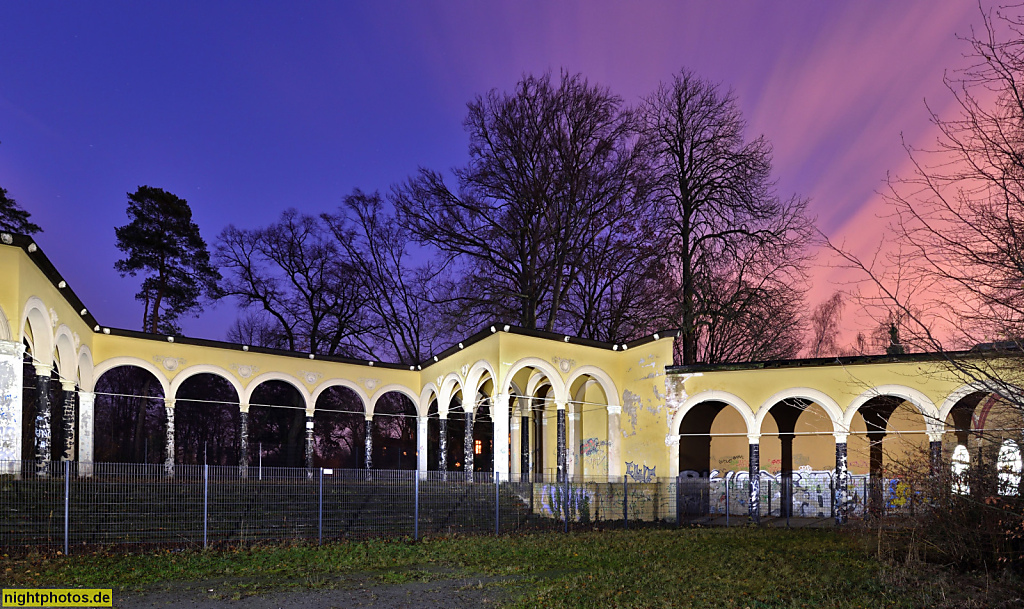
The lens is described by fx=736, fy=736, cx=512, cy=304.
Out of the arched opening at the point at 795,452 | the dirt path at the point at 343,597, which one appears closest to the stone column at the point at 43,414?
the dirt path at the point at 343,597

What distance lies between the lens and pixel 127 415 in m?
40.8

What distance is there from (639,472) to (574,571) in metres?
11.2

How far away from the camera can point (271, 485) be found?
1538 cm

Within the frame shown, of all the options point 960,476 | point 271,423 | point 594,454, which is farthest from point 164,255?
point 960,476

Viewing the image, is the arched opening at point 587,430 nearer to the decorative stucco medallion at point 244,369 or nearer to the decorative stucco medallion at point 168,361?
the decorative stucco medallion at point 244,369

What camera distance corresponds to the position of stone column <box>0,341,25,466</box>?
14.5 m

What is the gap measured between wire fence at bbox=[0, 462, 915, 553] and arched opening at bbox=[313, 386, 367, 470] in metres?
21.1

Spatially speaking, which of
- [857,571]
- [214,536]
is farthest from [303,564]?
[857,571]

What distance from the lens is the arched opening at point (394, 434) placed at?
37800 millimetres

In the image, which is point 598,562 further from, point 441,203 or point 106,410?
point 106,410

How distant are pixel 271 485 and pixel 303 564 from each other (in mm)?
4409

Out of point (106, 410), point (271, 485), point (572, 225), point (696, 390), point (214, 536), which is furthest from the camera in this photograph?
point (106, 410)

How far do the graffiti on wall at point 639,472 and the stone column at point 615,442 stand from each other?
0.29m

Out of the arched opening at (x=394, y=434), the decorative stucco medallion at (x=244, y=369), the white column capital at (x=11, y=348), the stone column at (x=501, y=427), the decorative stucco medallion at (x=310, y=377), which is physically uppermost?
the white column capital at (x=11, y=348)
